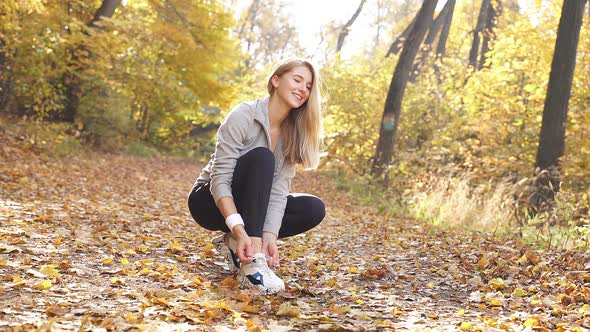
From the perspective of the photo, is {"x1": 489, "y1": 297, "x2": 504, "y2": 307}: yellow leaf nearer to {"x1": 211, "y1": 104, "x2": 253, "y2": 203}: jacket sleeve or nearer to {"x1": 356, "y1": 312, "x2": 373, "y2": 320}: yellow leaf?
{"x1": 356, "y1": 312, "x2": 373, "y2": 320}: yellow leaf

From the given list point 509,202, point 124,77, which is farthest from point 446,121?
point 124,77

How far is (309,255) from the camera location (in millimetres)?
5047

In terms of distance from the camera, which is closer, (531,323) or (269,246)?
(531,323)

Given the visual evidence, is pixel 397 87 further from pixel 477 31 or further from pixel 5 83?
pixel 5 83

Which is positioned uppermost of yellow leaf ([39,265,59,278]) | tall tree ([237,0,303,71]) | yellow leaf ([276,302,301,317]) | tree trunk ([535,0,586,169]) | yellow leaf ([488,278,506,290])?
tall tree ([237,0,303,71])

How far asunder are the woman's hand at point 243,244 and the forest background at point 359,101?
10.7 feet

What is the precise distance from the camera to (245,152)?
3.58 meters

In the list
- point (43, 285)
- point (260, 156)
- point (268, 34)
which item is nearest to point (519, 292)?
point (260, 156)

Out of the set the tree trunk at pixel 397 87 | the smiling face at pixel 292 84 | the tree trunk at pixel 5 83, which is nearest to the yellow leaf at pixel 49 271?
the smiling face at pixel 292 84

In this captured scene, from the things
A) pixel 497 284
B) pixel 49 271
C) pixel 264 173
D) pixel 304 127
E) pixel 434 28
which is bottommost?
pixel 49 271

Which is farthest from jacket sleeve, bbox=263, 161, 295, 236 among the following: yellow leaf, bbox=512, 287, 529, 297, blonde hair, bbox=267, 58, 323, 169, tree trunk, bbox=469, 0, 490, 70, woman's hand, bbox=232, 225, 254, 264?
tree trunk, bbox=469, 0, 490, 70

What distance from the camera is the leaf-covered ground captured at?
→ 9.10ft

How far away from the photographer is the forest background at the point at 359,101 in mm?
8547

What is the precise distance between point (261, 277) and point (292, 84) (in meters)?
1.16
